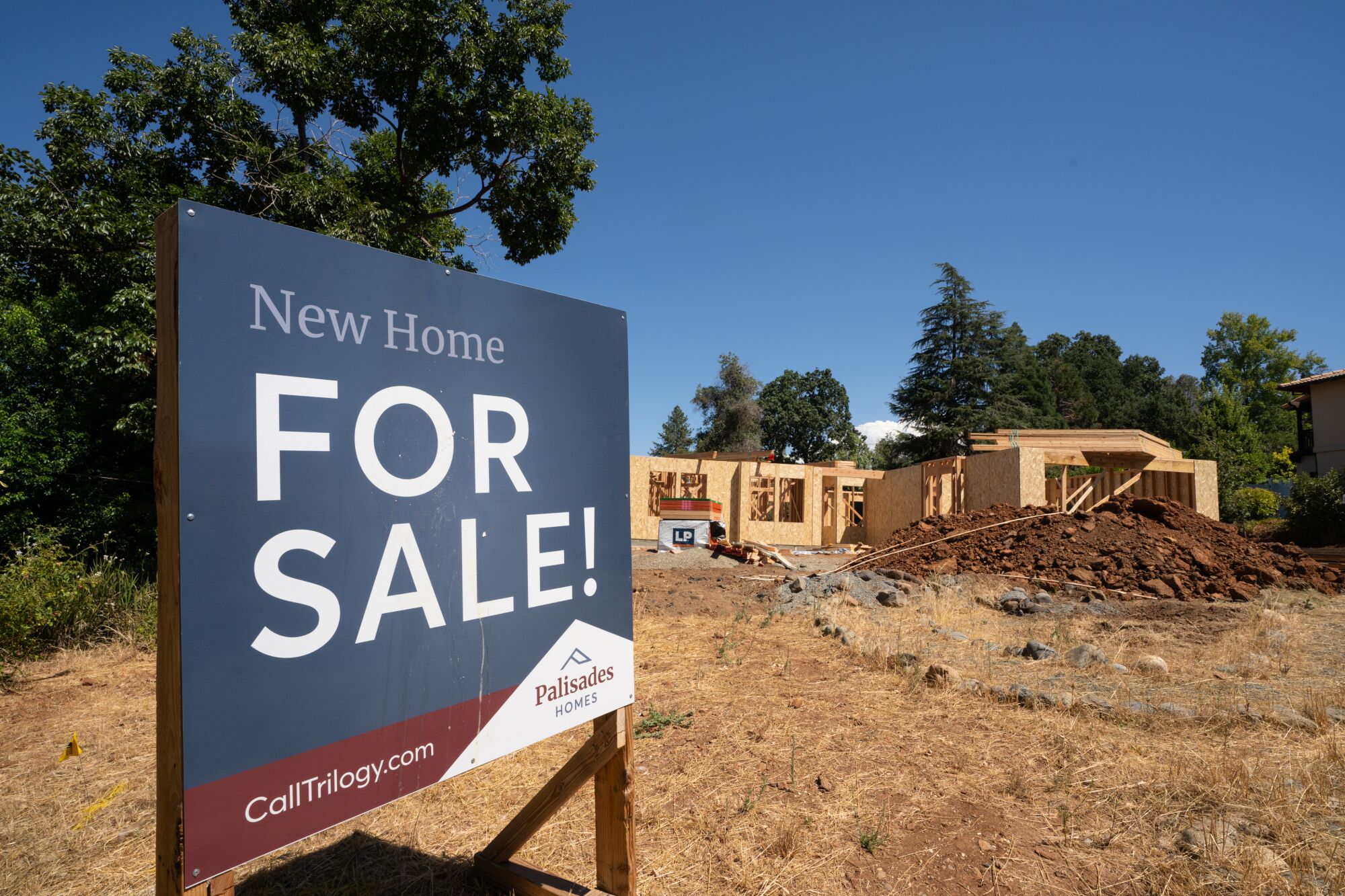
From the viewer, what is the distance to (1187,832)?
3.16 metres

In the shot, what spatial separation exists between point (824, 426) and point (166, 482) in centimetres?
5860

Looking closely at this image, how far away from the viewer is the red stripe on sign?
150cm

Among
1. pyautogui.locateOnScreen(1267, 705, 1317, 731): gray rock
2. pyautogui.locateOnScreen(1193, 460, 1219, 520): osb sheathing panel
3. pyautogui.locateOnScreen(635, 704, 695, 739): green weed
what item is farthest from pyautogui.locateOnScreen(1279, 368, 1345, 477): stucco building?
pyautogui.locateOnScreen(635, 704, 695, 739): green weed

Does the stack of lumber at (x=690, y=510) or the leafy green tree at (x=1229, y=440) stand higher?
the leafy green tree at (x=1229, y=440)

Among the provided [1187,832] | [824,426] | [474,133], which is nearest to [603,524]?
[1187,832]

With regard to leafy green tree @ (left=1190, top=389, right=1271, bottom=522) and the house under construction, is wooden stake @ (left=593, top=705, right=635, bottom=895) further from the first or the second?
leafy green tree @ (left=1190, top=389, right=1271, bottom=522)

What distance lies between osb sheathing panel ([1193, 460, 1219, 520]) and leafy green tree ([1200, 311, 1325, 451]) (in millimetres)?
40545

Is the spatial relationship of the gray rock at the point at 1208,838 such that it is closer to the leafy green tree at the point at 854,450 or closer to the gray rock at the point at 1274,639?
the gray rock at the point at 1274,639

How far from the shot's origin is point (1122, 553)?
11211 mm

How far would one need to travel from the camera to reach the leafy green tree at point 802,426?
189 ft

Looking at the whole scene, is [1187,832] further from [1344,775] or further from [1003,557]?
[1003,557]

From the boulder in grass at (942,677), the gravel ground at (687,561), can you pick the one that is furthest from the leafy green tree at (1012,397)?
the boulder in grass at (942,677)

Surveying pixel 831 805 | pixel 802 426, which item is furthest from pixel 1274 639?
pixel 802 426

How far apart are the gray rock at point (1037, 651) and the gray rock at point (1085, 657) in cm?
14
